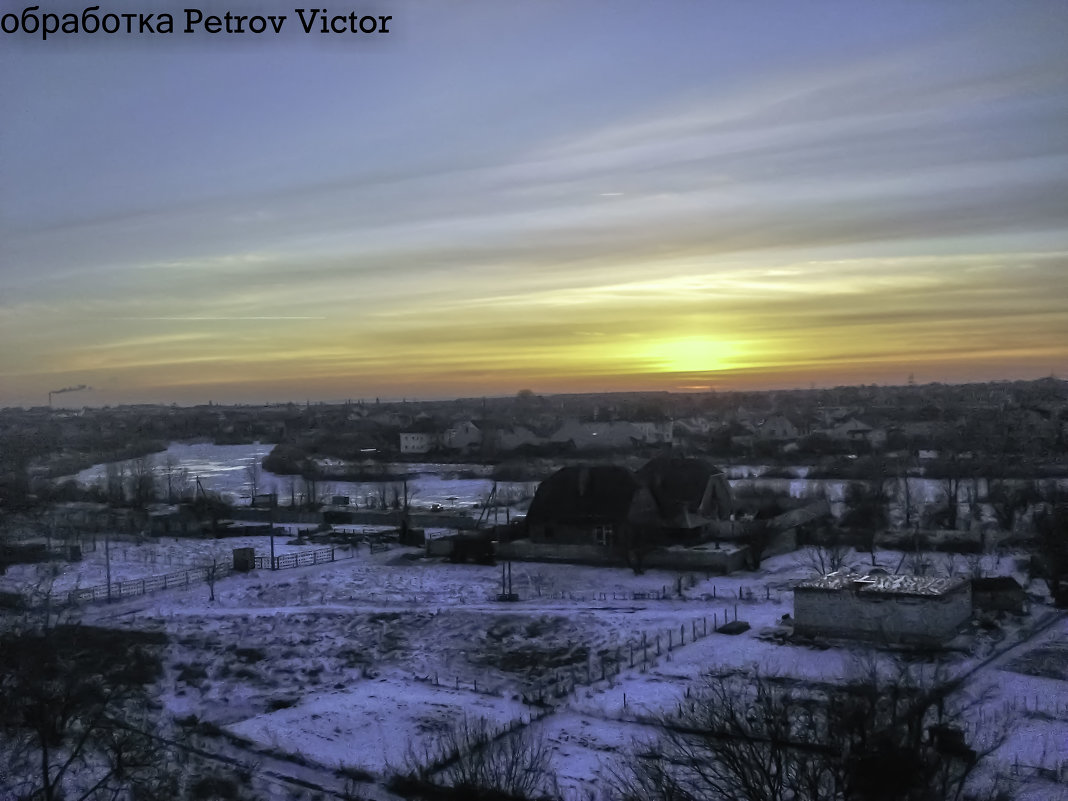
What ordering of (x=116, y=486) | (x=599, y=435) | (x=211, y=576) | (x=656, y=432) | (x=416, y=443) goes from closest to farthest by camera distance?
(x=211, y=576), (x=116, y=486), (x=599, y=435), (x=656, y=432), (x=416, y=443)

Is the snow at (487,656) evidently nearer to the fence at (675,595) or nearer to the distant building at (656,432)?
the fence at (675,595)

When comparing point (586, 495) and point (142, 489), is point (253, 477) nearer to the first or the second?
point (142, 489)

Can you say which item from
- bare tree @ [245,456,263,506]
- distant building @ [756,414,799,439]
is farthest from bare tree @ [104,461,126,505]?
distant building @ [756,414,799,439]

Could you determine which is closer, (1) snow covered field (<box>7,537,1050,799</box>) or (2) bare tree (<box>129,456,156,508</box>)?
(1) snow covered field (<box>7,537,1050,799</box>)

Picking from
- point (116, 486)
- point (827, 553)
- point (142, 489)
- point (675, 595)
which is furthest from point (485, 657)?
point (116, 486)

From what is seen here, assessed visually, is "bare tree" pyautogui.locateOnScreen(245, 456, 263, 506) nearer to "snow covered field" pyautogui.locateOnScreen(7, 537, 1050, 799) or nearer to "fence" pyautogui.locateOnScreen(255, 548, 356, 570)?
"fence" pyautogui.locateOnScreen(255, 548, 356, 570)

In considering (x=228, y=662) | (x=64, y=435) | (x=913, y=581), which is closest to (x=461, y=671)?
(x=228, y=662)
